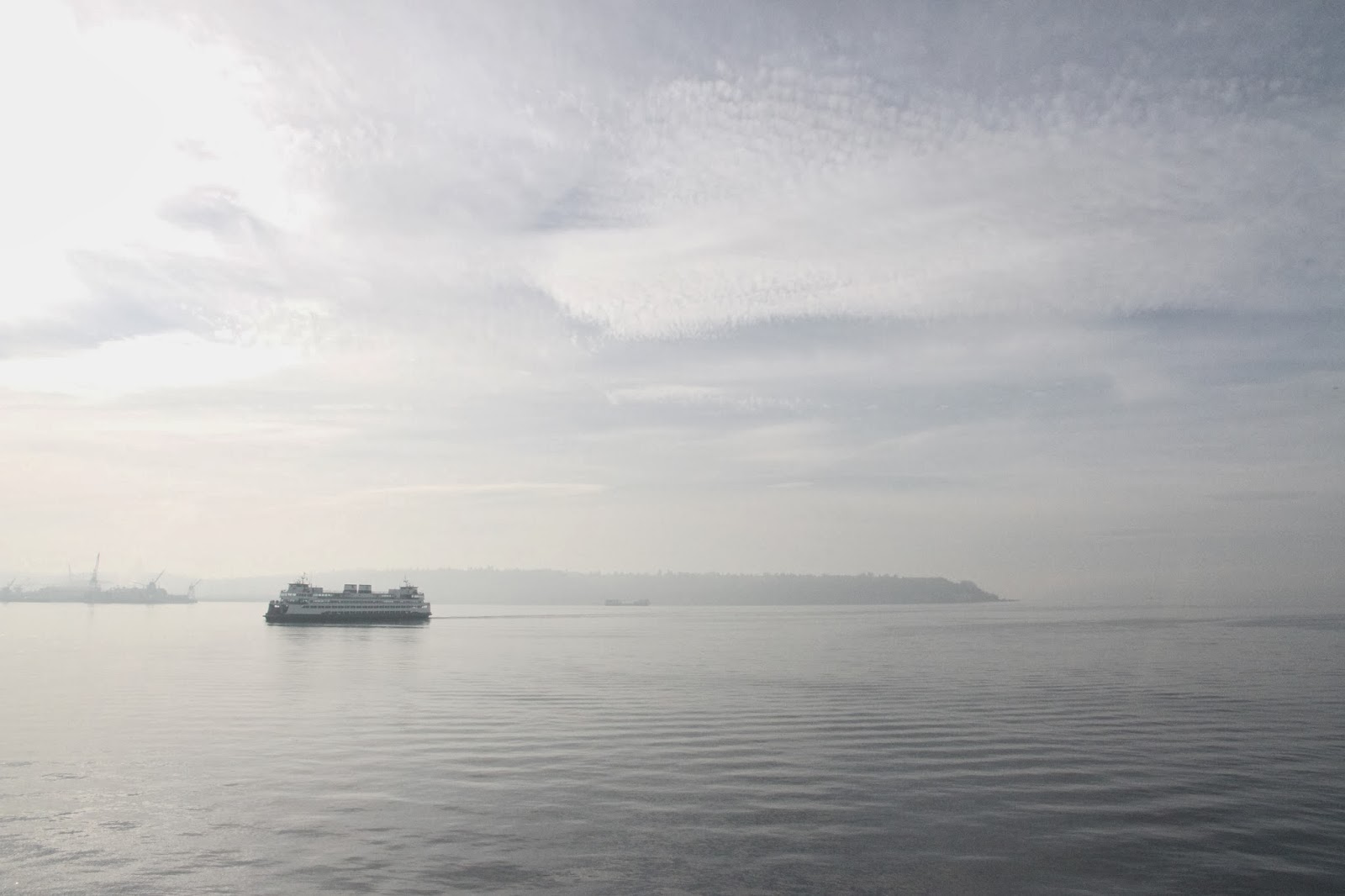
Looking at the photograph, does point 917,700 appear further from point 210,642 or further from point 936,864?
point 210,642

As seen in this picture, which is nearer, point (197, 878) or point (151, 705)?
point (197, 878)

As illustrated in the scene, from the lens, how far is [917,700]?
60.5 meters

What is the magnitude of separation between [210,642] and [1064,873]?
6200 inches

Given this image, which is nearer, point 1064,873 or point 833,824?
point 1064,873

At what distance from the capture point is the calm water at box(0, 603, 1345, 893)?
24.5 metres

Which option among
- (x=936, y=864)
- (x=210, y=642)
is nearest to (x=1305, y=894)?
(x=936, y=864)

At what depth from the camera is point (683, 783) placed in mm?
35406

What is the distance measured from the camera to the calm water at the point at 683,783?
24.5 meters

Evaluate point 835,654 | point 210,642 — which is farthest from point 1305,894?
point 210,642

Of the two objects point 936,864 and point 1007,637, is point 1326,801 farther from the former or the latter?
point 1007,637

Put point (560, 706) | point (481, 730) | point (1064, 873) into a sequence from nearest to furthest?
point (1064, 873)
point (481, 730)
point (560, 706)

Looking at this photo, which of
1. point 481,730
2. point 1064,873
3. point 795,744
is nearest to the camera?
point 1064,873

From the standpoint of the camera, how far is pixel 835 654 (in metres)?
105

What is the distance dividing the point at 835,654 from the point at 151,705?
7194cm
